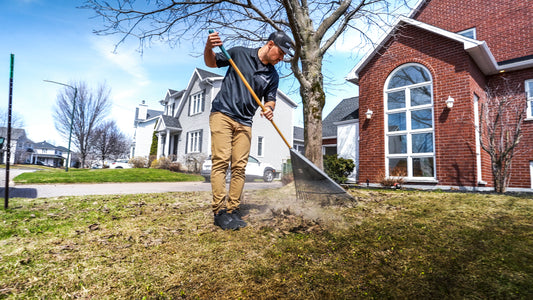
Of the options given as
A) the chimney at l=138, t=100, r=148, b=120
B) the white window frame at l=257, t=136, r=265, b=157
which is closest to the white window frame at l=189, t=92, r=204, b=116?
the white window frame at l=257, t=136, r=265, b=157

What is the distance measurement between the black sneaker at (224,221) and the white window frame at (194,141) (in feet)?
52.7

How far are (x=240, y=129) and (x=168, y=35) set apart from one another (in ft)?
11.7

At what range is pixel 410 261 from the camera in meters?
1.44

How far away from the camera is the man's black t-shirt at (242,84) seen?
2.37 metres

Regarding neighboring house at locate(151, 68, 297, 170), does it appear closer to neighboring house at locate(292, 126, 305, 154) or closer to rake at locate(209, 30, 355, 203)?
neighboring house at locate(292, 126, 305, 154)

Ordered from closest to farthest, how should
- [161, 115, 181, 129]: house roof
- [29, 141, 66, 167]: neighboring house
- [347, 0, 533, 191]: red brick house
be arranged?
[347, 0, 533, 191]: red brick house < [161, 115, 181, 129]: house roof < [29, 141, 66, 167]: neighboring house

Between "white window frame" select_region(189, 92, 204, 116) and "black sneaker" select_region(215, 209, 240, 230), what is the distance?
1702cm

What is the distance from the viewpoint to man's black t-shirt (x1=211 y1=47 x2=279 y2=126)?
237cm

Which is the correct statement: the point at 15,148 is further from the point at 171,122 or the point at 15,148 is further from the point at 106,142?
the point at 106,142

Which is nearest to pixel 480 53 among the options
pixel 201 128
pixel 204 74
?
pixel 201 128

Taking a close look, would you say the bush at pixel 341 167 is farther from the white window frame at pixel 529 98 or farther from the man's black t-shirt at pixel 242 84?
the man's black t-shirt at pixel 242 84

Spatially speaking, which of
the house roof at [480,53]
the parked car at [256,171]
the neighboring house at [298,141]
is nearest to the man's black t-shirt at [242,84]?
the house roof at [480,53]

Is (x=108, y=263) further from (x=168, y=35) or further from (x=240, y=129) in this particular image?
(x=168, y=35)

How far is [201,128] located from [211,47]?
51.7 ft
